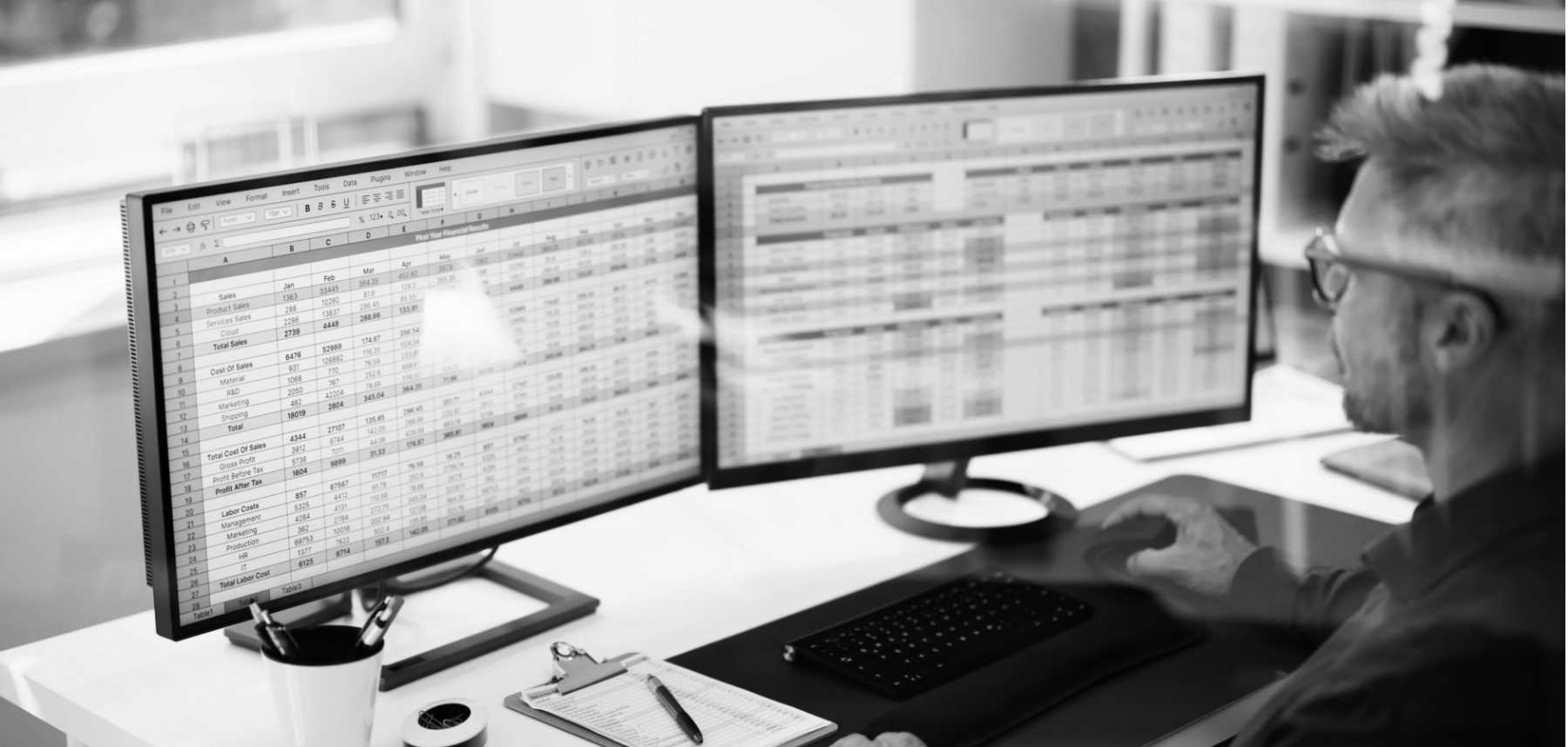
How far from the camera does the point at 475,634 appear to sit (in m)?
1.36

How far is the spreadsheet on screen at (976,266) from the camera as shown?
58.6 inches

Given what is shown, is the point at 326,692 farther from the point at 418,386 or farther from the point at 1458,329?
the point at 1458,329

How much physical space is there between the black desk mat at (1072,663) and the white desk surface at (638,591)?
41mm

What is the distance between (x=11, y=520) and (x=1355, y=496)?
5.02 feet

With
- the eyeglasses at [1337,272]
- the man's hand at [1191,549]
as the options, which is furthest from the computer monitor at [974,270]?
the eyeglasses at [1337,272]

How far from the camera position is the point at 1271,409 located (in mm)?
1878

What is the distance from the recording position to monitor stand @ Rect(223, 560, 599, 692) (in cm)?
129

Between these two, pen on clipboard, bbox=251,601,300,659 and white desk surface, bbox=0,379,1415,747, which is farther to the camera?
white desk surface, bbox=0,379,1415,747

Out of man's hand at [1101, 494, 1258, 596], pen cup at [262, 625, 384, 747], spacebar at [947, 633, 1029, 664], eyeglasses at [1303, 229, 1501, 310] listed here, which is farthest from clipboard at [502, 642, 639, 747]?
eyeglasses at [1303, 229, 1501, 310]

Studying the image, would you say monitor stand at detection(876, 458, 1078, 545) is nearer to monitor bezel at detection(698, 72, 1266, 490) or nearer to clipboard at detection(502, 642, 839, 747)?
monitor bezel at detection(698, 72, 1266, 490)

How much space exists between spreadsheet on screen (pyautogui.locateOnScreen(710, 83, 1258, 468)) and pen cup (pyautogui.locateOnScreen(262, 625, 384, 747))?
48 cm

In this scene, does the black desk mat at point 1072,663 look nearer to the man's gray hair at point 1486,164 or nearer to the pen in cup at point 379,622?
the pen in cup at point 379,622

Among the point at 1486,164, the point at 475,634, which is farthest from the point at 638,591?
the point at 1486,164

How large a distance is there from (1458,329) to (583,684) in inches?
27.7
